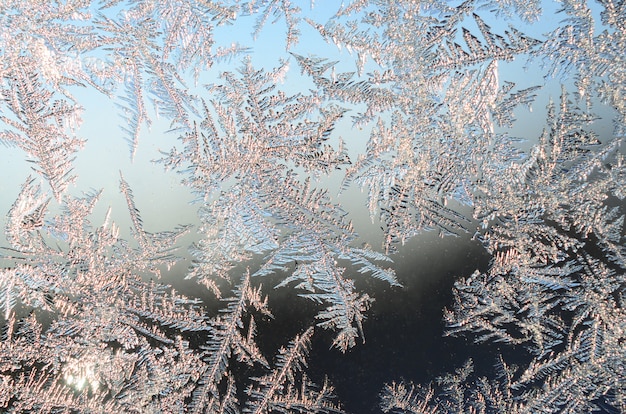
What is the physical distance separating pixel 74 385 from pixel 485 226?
0.34 m

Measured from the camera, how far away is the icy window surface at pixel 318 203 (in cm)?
37

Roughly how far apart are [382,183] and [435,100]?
0.08 m

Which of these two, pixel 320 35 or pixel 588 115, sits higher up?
pixel 320 35

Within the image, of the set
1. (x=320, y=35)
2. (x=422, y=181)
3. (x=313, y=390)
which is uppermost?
(x=320, y=35)

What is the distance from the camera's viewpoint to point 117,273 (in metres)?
0.37

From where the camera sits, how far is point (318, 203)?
1.25 feet

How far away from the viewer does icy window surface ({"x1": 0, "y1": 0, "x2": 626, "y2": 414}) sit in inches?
14.6

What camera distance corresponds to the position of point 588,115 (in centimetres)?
38

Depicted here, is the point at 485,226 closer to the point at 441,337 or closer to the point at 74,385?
the point at 441,337

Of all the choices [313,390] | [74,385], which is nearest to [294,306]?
[313,390]

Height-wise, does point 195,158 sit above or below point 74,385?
above

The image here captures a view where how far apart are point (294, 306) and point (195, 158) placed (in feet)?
0.45

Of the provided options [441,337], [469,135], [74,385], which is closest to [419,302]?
[441,337]

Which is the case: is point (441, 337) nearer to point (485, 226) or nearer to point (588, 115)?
point (485, 226)
